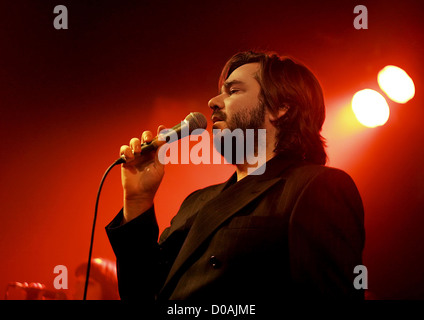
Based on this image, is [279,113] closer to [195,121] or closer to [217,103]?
[217,103]

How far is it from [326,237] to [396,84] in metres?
1.95

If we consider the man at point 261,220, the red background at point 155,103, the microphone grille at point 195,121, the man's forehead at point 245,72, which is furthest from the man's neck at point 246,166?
the red background at point 155,103

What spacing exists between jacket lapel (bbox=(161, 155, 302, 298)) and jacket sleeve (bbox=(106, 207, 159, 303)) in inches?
9.2

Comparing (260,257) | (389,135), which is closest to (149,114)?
(389,135)

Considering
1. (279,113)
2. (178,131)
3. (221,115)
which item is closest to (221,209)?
(178,131)

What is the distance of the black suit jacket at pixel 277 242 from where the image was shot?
A: 3.81ft

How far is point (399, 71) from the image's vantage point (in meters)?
2.68

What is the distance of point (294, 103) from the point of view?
1862 millimetres

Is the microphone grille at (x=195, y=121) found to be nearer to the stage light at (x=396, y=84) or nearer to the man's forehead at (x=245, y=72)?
the man's forehead at (x=245, y=72)

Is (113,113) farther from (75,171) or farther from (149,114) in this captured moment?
(75,171)

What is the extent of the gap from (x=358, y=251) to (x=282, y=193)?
316 mm

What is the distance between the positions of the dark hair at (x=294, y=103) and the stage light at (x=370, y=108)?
1.05 metres

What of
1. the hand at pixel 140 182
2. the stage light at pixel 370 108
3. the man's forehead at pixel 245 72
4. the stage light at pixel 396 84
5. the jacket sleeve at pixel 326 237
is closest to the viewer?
the jacket sleeve at pixel 326 237
